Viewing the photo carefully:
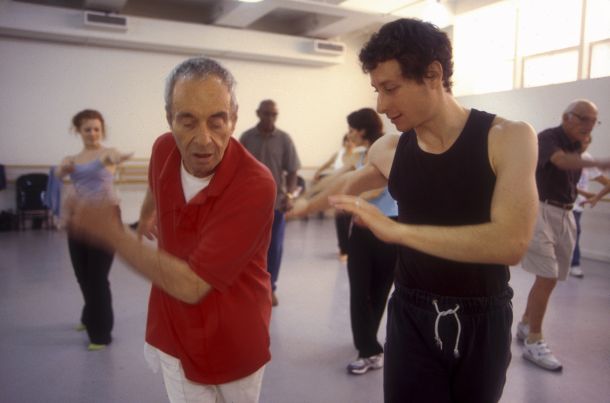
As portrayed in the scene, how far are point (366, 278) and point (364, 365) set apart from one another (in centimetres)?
55

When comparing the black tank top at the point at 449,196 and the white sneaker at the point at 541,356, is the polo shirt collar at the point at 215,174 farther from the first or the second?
the white sneaker at the point at 541,356

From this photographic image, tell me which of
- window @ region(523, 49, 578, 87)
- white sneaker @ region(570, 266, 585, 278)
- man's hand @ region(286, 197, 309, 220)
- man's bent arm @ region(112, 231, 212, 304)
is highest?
window @ region(523, 49, 578, 87)

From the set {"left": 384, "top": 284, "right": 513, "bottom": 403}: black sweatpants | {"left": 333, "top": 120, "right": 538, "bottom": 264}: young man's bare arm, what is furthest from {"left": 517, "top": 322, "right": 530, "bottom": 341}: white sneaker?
{"left": 333, "top": 120, "right": 538, "bottom": 264}: young man's bare arm

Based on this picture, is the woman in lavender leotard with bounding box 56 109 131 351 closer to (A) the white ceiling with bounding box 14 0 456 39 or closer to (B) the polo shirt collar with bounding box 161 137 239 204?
(B) the polo shirt collar with bounding box 161 137 239 204

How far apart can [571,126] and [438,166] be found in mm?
2441

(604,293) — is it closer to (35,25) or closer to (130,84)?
(130,84)

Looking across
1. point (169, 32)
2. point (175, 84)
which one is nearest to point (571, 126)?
point (175, 84)

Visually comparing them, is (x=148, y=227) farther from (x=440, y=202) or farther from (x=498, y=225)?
(x=498, y=225)

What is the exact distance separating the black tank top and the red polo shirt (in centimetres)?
43

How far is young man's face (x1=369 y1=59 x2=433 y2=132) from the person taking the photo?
1.34 metres

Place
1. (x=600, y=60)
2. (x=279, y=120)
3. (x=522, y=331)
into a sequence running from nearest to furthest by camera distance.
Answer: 1. (x=522, y=331)
2. (x=600, y=60)
3. (x=279, y=120)

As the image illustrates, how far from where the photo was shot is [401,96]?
4.43ft

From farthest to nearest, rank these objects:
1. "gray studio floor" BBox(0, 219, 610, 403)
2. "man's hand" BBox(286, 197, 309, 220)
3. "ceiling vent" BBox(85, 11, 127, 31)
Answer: "ceiling vent" BBox(85, 11, 127, 31) < "gray studio floor" BBox(0, 219, 610, 403) < "man's hand" BBox(286, 197, 309, 220)

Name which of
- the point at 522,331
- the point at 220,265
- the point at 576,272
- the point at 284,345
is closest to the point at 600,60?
the point at 576,272
